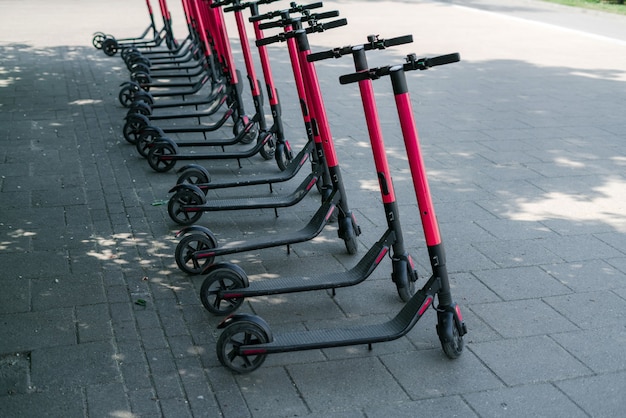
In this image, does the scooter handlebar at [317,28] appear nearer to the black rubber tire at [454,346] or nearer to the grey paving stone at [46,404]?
the black rubber tire at [454,346]

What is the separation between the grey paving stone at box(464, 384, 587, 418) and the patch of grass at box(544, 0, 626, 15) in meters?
17.7

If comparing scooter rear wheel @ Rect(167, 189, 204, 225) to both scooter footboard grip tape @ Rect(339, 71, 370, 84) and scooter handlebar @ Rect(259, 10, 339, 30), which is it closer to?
scooter handlebar @ Rect(259, 10, 339, 30)

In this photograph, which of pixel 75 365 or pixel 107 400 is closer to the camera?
pixel 107 400

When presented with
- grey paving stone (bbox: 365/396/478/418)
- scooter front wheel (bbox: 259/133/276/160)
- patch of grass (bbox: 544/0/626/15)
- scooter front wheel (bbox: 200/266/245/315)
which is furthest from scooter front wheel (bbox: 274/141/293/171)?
patch of grass (bbox: 544/0/626/15)

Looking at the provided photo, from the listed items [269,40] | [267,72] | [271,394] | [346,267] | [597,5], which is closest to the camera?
[271,394]

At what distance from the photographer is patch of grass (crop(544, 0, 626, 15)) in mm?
20078

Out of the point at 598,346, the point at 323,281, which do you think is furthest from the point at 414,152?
the point at 598,346

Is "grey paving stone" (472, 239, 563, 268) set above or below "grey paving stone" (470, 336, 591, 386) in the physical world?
above

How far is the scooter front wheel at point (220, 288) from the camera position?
4684 millimetres

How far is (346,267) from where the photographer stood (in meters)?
5.41

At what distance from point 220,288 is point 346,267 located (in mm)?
1024

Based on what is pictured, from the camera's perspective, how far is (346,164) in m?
7.72

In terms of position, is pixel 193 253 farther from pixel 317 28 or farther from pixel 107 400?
pixel 317 28

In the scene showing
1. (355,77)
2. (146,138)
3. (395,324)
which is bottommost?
(395,324)
